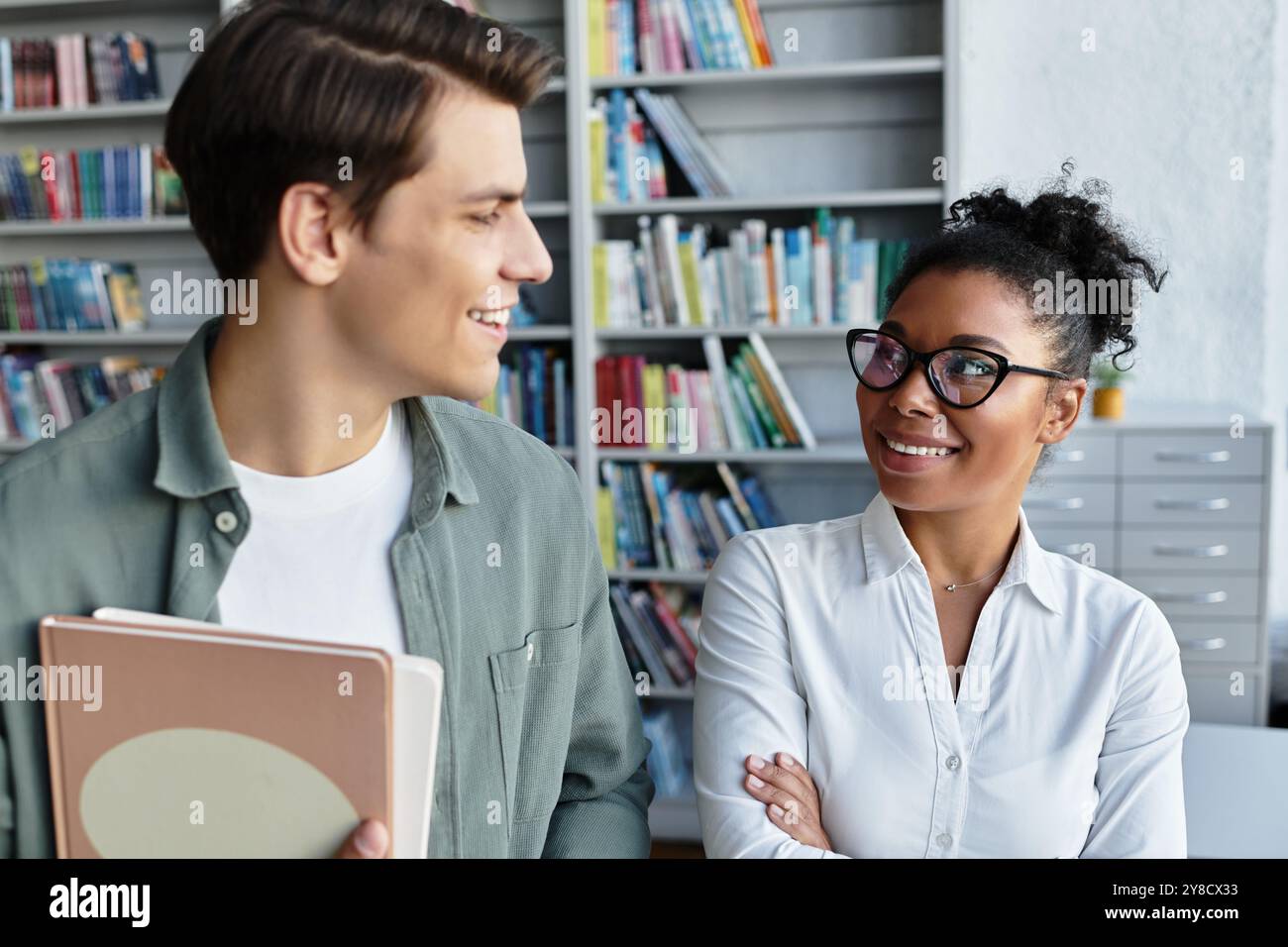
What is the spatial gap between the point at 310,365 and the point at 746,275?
2.42 m

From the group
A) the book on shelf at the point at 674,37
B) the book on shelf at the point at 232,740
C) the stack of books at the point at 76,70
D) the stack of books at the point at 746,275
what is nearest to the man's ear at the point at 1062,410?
the book on shelf at the point at 232,740

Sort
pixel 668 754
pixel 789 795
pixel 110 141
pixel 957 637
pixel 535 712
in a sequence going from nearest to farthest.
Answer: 1. pixel 535 712
2. pixel 789 795
3. pixel 957 637
4. pixel 668 754
5. pixel 110 141

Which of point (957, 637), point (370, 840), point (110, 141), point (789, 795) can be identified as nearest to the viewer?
point (370, 840)

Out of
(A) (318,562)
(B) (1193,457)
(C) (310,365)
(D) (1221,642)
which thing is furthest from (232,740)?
(D) (1221,642)

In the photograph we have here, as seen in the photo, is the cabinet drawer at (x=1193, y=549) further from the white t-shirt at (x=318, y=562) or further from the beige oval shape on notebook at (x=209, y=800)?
the beige oval shape on notebook at (x=209, y=800)

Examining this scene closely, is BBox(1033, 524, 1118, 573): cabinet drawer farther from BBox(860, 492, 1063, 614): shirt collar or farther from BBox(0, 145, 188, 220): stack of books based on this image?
BBox(0, 145, 188, 220): stack of books

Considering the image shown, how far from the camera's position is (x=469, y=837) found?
0.94m

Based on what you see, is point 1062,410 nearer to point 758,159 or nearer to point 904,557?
point 904,557

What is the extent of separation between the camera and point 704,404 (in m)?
3.23

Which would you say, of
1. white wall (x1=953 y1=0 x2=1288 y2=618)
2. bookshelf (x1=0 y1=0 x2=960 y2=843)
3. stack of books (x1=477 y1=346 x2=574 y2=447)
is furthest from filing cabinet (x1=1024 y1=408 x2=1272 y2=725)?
stack of books (x1=477 y1=346 x2=574 y2=447)

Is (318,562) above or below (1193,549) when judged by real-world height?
above

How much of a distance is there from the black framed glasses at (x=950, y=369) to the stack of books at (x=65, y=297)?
118 inches
